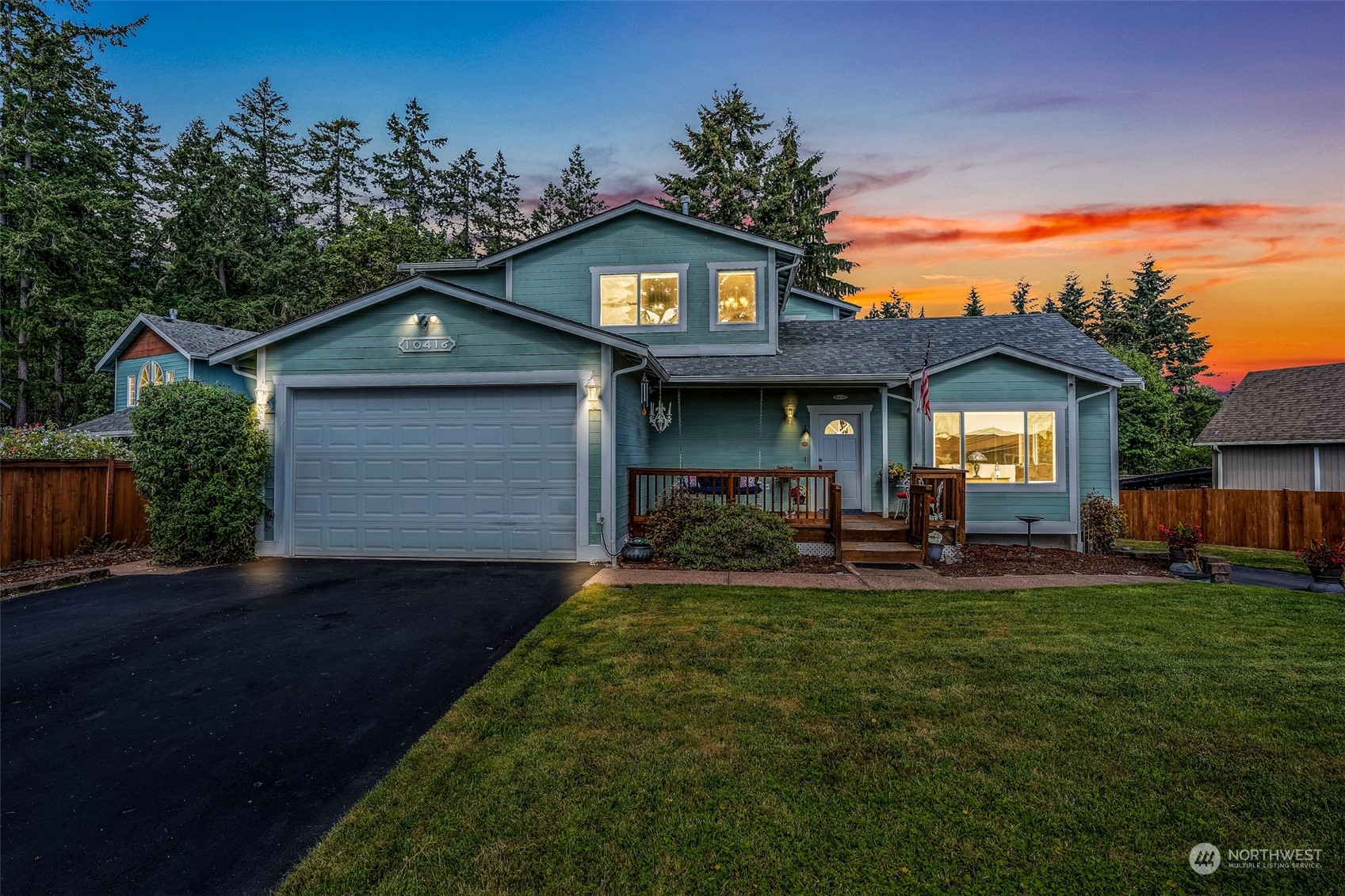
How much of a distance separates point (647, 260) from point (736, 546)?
260 inches

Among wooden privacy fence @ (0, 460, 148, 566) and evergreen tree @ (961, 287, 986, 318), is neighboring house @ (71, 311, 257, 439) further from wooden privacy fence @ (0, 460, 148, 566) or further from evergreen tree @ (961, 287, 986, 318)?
evergreen tree @ (961, 287, 986, 318)

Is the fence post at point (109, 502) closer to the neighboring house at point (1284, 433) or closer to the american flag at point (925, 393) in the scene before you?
the american flag at point (925, 393)

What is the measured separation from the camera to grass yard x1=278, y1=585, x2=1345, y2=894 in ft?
6.83

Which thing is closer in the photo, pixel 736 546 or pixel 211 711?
pixel 211 711

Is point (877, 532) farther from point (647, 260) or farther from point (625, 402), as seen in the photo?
point (647, 260)

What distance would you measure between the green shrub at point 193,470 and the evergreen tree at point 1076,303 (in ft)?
141

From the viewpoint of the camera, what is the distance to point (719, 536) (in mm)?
8172

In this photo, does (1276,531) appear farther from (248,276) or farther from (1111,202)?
(248,276)

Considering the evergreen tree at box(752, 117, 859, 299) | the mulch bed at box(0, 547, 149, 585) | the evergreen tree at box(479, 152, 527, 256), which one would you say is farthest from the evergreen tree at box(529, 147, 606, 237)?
the mulch bed at box(0, 547, 149, 585)

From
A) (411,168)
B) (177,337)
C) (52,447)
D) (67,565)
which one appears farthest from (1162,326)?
(177,337)

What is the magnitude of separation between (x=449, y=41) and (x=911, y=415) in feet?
47.7

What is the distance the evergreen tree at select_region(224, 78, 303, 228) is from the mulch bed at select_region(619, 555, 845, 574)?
34009 millimetres

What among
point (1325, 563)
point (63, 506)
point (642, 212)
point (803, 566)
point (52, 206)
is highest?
point (52, 206)

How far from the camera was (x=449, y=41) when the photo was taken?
1409 cm
